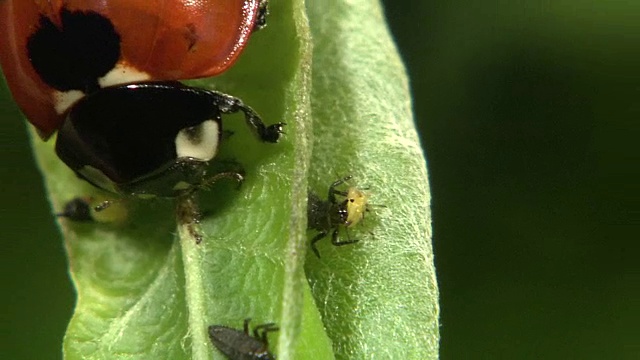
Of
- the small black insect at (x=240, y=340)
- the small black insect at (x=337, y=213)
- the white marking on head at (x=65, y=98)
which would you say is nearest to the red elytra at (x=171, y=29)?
the white marking on head at (x=65, y=98)

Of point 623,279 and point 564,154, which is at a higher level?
point 564,154

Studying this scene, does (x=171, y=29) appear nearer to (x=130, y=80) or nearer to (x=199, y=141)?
(x=130, y=80)

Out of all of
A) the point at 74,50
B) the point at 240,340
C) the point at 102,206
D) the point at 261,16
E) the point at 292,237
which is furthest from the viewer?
the point at 102,206

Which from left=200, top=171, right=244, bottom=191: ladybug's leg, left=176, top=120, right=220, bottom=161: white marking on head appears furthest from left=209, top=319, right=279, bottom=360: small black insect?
left=176, top=120, right=220, bottom=161: white marking on head

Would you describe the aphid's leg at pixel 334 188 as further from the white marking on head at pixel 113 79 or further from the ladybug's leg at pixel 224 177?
the white marking on head at pixel 113 79

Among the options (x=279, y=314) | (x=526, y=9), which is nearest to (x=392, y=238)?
(x=279, y=314)

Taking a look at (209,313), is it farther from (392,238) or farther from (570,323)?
(570,323)

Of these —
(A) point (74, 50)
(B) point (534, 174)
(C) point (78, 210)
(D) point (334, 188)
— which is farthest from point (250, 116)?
(B) point (534, 174)
